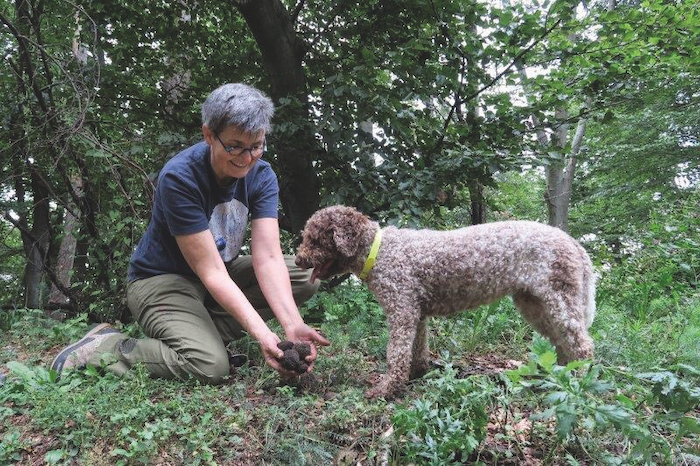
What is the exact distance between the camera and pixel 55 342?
3764 mm

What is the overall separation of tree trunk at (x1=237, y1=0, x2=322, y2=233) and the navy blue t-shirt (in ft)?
3.20

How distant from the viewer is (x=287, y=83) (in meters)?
4.46

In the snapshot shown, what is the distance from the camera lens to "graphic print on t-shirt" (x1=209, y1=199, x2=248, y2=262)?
3.12 m

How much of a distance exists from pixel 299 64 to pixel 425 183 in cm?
192

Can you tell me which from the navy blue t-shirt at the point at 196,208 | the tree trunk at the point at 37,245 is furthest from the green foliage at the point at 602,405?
the tree trunk at the point at 37,245

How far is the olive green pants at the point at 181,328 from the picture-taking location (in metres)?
2.79

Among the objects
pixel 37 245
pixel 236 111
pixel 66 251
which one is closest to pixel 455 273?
pixel 236 111

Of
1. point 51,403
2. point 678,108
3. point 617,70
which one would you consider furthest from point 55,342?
point 678,108

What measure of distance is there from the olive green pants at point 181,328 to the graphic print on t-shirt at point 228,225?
204mm

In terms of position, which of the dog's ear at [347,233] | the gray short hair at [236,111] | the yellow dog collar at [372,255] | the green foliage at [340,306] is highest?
the gray short hair at [236,111]

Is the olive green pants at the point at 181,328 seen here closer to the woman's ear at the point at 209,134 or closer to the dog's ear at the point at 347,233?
the dog's ear at the point at 347,233

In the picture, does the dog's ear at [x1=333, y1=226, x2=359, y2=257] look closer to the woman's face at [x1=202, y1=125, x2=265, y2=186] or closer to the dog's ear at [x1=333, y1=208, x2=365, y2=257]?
the dog's ear at [x1=333, y1=208, x2=365, y2=257]

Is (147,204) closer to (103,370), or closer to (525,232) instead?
(103,370)

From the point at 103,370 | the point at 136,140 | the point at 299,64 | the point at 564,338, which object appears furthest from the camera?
→ the point at 299,64
